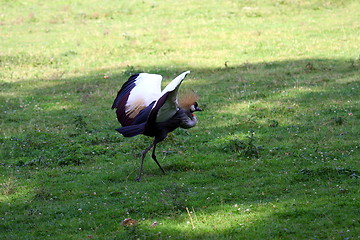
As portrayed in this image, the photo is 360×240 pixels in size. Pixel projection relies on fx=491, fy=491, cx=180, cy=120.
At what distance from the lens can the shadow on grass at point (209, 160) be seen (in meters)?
6.79

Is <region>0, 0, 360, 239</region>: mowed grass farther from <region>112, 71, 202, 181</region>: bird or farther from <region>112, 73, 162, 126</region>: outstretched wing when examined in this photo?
<region>112, 73, 162, 126</region>: outstretched wing

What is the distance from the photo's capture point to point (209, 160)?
368 inches

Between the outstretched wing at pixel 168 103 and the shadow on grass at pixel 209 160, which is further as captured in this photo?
the outstretched wing at pixel 168 103

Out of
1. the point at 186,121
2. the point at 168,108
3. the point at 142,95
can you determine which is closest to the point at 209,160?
the point at 186,121

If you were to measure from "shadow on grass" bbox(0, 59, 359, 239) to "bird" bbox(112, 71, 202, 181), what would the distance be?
0.90 m

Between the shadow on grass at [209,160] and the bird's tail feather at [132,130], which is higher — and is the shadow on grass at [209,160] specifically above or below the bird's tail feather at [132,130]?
below

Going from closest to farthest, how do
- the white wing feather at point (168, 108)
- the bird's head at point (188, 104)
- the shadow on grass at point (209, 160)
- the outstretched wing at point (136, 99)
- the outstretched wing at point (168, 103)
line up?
the shadow on grass at point (209, 160), the outstretched wing at point (168, 103), the white wing feather at point (168, 108), the bird's head at point (188, 104), the outstretched wing at point (136, 99)

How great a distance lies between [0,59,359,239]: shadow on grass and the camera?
6.79 metres

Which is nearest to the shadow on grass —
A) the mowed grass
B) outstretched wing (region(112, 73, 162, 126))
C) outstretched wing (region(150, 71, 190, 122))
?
the mowed grass

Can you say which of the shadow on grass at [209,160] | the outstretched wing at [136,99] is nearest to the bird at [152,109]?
the outstretched wing at [136,99]

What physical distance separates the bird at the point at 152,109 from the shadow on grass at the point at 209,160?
2.94ft

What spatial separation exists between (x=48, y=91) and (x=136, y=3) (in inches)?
595

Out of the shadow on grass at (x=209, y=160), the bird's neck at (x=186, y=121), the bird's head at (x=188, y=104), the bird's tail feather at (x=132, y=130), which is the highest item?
the bird's head at (x=188, y=104)

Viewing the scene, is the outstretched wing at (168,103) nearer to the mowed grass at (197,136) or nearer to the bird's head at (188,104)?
the bird's head at (188,104)
